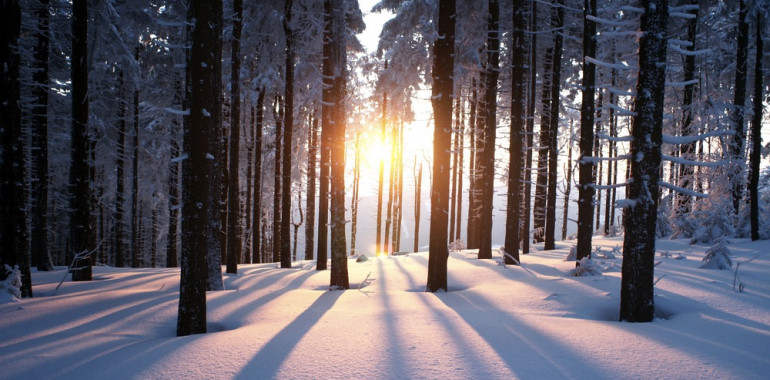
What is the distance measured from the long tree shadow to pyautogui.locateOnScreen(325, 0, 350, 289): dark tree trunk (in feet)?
8.51

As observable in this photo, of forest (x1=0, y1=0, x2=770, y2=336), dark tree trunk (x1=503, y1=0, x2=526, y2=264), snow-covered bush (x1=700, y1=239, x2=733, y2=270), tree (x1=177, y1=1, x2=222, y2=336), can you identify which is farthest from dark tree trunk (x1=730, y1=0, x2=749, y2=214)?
tree (x1=177, y1=1, x2=222, y2=336)

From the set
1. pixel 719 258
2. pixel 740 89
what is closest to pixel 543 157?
pixel 740 89

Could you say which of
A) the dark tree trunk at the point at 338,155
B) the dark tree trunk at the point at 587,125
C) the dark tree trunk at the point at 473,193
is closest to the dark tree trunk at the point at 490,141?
the dark tree trunk at the point at 587,125

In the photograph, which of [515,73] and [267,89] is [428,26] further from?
[267,89]

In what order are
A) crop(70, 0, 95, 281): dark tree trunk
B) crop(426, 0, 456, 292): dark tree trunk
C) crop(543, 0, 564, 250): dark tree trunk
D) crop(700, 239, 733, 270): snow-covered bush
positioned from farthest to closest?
crop(543, 0, 564, 250): dark tree trunk, crop(70, 0, 95, 281): dark tree trunk, crop(700, 239, 733, 270): snow-covered bush, crop(426, 0, 456, 292): dark tree trunk

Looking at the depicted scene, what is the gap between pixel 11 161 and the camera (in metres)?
7.95

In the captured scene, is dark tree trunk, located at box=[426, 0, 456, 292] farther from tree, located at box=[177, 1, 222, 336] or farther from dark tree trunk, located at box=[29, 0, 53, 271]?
dark tree trunk, located at box=[29, 0, 53, 271]

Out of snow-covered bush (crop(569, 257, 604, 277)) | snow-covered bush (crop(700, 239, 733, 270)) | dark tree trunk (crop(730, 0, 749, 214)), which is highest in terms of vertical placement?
dark tree trunk (crop(730, 0, 749, 214))

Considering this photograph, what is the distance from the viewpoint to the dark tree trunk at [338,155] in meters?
9.39

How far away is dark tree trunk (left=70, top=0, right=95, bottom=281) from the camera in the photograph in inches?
399

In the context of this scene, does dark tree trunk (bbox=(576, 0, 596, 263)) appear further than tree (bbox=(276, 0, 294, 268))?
No

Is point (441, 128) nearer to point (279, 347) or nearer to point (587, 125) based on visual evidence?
point (587, 125)

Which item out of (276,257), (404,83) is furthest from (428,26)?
(276,257)

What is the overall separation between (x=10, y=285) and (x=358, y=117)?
17100mm
